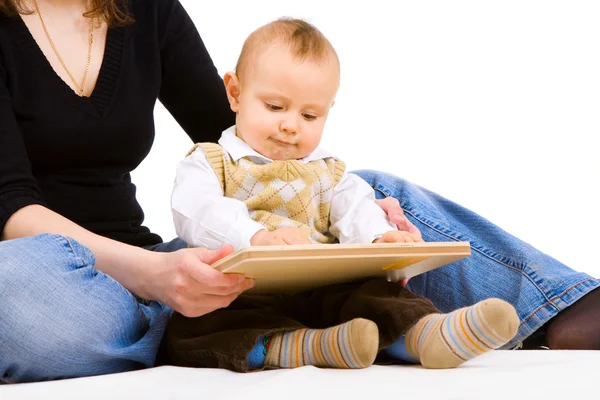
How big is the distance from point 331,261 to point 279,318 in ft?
0.86

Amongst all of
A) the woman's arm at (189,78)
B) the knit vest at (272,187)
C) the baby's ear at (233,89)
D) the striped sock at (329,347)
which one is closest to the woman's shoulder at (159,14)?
the woman's arm at (189,78)

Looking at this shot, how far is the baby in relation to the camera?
3.91 ft

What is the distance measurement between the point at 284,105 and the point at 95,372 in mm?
575

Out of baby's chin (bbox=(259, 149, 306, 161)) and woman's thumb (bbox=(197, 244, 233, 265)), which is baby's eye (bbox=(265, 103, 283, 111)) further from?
woman's thumb (bbox=(197, 244, 233, 265))

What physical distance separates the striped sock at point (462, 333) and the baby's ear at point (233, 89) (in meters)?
0.60

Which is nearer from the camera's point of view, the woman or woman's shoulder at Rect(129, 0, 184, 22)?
the woman

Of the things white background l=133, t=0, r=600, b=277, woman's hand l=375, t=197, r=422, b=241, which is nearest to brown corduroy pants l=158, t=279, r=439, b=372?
woman's hand l=375, t=197, r=422, b=241

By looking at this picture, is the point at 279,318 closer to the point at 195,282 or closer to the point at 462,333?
the point at 195,282

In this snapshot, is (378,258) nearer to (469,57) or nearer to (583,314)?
(583,314)

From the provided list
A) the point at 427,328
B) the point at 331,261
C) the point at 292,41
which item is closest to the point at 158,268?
the point at 331,261

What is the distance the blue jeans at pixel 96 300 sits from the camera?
47.3 inches

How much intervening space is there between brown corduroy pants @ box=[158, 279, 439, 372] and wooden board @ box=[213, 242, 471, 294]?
1.3 inches

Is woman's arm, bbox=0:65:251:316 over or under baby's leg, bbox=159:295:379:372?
over

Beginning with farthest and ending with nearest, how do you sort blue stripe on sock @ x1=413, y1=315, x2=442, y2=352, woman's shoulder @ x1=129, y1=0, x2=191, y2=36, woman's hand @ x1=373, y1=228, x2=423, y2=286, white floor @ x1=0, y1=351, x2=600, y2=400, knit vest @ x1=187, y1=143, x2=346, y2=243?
woman's shoulder @ x1=129, y1=0, x2=191, y2=36 < knit vest @ x1=187, y1=143, x2=346, y2=243 < woman's hand @ x1=373, y1=228, x2=423, y2=286 < blue stripe on sock @ x1=413, y1=315, x2=442, y2=352 < white floor @ x1=0, y1=351, x2=600, y2=400
